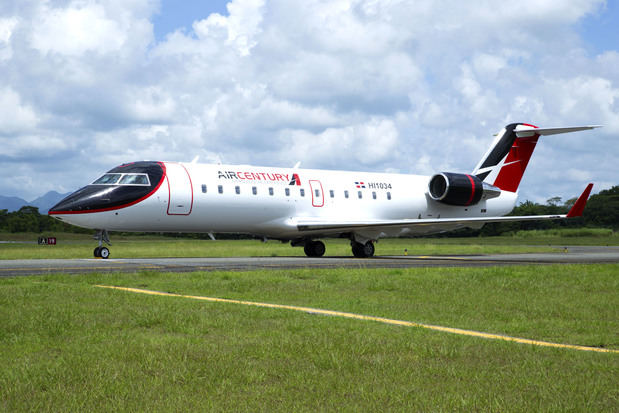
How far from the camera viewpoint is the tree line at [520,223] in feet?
238

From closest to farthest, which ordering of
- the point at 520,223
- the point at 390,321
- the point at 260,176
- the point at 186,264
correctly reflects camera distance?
1. the point at 390,321
2. the point at 186,264
3. the point at 260,176
4. the point at 520,223

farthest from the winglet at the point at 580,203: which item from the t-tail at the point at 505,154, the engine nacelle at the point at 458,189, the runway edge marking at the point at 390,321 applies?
the runway edge marking at the point at 390,321

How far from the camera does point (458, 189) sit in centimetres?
3353

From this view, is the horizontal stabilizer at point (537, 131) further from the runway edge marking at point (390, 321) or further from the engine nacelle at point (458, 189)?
the runway edge marking at point (390, 321)

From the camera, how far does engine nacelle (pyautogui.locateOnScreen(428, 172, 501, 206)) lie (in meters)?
33.5

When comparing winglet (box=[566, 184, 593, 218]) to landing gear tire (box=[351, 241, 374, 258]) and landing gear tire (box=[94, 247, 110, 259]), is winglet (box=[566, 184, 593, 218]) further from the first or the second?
landing gear tire (box=[94, 247, 110, 259])

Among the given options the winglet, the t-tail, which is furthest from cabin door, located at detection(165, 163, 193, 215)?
the t-tail

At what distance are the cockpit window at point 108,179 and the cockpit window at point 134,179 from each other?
0.86 feet

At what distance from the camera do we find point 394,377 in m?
5.82

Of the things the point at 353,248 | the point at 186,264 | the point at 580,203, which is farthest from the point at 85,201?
the point at 580,203

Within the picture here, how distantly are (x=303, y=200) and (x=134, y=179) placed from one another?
7.99 meters

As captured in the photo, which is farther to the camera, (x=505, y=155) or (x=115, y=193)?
(x=505, y=155)

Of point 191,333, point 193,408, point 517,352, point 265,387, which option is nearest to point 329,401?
point 265,387

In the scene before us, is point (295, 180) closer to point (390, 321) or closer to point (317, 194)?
point (317, 194)
